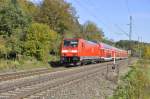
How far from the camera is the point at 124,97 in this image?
18000 mm

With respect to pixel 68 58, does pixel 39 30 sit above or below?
above

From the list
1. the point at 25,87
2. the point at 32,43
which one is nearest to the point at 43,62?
the point at 32,43

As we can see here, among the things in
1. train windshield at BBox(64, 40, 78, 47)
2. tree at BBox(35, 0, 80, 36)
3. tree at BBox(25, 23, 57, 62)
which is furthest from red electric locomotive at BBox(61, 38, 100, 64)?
tree at BBox(35, 0, 80, 36)

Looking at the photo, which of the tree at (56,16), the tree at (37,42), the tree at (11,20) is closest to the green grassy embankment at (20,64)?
the tree at (37,42)

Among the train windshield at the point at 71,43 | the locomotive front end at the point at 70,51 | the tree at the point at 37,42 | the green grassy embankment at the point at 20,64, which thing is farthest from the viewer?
the train windshield at the point at 71,43

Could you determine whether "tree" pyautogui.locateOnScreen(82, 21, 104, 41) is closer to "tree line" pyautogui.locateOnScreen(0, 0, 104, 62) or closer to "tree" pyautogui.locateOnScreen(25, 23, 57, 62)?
"tree line" pyautogui.locateOnScreen(0, 0, 104, 62)

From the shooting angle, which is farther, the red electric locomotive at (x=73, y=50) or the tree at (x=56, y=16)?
the tree at (x=56, y=16)

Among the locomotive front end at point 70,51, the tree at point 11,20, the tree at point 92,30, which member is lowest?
the locomotive front end at point 70,51

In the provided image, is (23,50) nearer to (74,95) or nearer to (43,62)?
(43,62)

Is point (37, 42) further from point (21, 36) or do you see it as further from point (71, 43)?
point (71, 43)

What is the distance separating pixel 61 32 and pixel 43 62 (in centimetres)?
4374

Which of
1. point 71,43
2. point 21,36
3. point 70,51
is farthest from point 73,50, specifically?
point 21,36

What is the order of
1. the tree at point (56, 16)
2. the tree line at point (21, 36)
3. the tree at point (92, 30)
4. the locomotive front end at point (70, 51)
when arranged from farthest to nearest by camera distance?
1. the tree at point (92, 30)
2. the tree at point (56, 16)
3. the locomotive front end at point (70, 51)
4. the tree line at point (21, 36)

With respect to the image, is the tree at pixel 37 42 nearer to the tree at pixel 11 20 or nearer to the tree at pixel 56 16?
the tree at pixel 11 20
